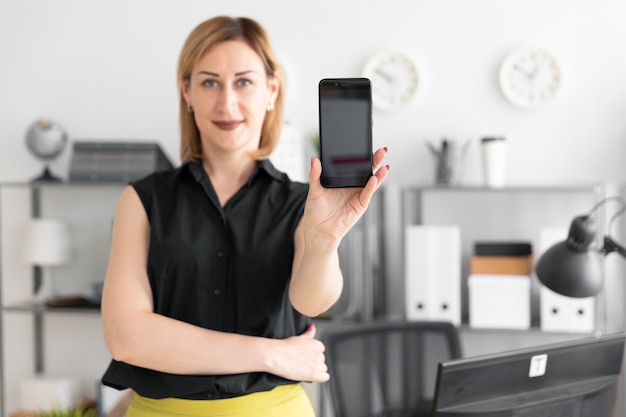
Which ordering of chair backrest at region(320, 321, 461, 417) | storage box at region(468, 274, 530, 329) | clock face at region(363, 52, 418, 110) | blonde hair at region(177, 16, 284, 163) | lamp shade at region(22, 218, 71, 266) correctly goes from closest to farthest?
blonde hair at region(177, 16, 284, 163)
chair backrest at region(320, 321, 461, 417)
storage box at region(468, 274, 530, 329)
clock face at region(363, 52, 418, 110)
lamp shade at region(22, 218, 71, 266)

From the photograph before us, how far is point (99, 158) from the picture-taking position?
336 cm

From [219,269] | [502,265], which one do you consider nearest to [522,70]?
[502,265]

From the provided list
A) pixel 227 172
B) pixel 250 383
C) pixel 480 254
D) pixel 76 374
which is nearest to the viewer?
pixel 250 383

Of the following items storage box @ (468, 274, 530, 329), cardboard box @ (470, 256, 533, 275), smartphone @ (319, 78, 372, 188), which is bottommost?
storage box @ (468, 274, 530, 329)

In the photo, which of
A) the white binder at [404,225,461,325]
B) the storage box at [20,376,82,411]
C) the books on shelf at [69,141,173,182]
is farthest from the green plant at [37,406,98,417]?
the white binder at [404,225,461,325]

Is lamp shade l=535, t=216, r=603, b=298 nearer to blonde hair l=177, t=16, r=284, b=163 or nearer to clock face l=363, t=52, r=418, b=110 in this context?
blonde hair l=177, t=16, r=284, b=163

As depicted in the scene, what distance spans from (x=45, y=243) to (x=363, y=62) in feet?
5.18

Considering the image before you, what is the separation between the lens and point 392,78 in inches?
128

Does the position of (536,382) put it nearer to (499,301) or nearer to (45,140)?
(499,301)

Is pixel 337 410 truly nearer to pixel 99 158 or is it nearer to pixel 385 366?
pixel 385 366

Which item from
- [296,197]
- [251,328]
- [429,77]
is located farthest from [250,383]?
[429,77]

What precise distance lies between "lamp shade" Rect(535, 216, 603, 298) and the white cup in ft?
4.62

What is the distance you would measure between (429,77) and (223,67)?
69.4 inches

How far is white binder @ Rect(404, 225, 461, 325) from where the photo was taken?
9.82 feet
